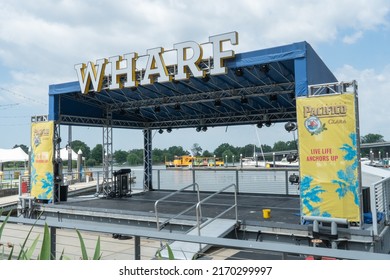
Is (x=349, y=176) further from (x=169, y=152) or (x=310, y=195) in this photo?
(x=169, y=152)

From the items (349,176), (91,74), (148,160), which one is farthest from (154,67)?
(148,160)

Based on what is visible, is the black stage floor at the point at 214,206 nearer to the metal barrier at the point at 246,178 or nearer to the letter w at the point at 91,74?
the metal barrier at the point at 246,178

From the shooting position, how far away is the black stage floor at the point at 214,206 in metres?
10.3

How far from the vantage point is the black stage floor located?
10.3 meters

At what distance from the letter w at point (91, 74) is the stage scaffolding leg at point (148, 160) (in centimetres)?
655

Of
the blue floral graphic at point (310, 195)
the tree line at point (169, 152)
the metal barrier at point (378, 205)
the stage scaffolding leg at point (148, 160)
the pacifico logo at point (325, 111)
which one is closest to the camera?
the metal barrier at point (378, 205)

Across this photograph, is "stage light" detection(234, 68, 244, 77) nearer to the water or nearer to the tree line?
the water

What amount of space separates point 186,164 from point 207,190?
31219 mm

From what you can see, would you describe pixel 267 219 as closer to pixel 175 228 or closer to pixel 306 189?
pixel 306 189

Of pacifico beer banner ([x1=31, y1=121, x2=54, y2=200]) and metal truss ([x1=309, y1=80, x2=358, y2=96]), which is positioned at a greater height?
metal truss ([x1=309, y1=80, x2=358, y2=96])

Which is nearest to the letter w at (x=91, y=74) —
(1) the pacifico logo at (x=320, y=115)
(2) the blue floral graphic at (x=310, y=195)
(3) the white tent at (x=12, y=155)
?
(1) the pacifico logo at (x=320, y=115)

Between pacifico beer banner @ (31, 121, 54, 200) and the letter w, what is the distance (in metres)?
2.15

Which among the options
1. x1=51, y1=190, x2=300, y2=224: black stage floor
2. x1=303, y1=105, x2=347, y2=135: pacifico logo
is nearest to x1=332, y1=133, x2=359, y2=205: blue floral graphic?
x1=303, y1=105, x2=347, y2=135: pacifico logo
